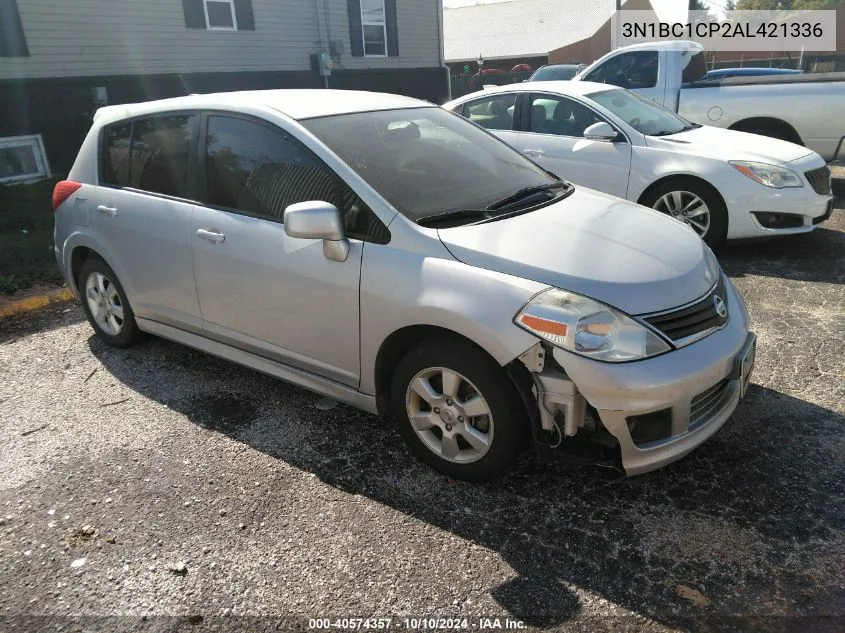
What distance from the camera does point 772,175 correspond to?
5.89 meters

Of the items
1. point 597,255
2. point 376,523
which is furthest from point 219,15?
point 376,523

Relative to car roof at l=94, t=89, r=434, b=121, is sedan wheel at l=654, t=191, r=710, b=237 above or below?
below

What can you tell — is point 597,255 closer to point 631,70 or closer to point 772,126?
point 772,126

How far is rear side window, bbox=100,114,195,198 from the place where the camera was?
392 cm

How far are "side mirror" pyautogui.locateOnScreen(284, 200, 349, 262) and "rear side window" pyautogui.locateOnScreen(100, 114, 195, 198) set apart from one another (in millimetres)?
1214

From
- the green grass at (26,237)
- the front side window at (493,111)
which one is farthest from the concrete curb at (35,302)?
the front side window at (493,111)

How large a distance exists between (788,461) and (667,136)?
4216 millimetres

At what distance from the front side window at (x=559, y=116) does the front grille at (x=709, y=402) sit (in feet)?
14.0

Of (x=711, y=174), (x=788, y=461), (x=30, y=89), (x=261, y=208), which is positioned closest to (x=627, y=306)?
(x=788, y=461)

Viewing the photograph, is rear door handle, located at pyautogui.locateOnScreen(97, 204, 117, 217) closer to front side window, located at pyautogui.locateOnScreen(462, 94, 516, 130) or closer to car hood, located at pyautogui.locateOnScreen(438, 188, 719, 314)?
car hood, located at pyautogui.locateOnScreen(438, 188, 719, 314)

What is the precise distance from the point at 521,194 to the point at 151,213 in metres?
2.26

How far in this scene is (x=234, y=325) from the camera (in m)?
3.73

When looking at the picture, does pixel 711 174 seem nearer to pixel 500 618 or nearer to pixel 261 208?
pixel 261 208

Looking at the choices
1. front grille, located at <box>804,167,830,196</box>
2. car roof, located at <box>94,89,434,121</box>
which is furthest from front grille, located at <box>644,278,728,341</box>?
front grille, located at <box>804,167,830,196</box>
